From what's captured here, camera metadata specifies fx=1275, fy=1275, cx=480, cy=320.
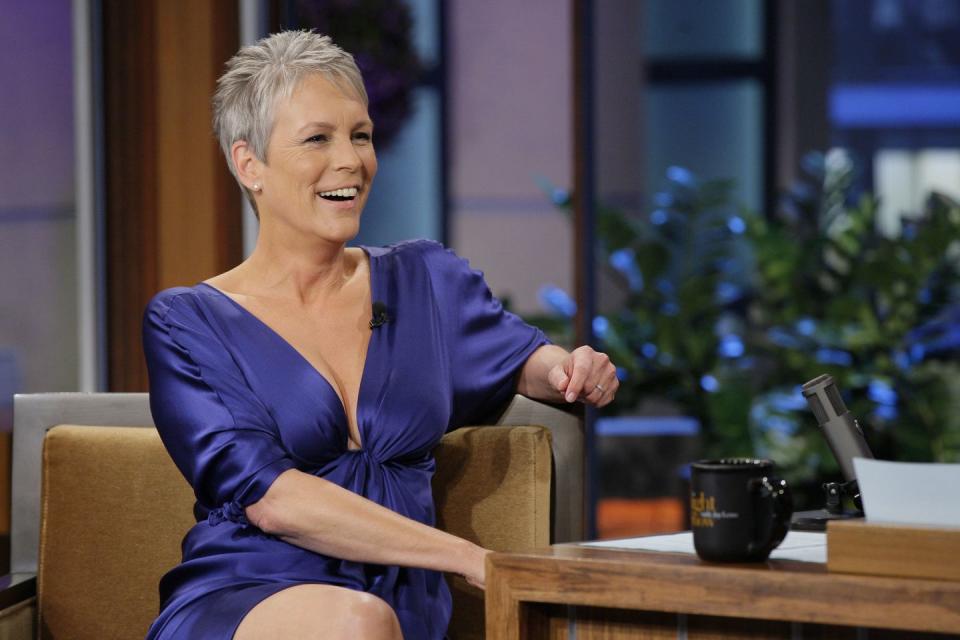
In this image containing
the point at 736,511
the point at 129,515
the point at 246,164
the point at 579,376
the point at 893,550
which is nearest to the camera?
the point at 893,550

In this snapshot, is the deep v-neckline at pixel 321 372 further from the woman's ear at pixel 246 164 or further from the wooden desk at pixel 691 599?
the wooden desk at pixel 691 599

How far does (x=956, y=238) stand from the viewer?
4461 millimetres

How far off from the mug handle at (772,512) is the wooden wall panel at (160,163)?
8.02 ft

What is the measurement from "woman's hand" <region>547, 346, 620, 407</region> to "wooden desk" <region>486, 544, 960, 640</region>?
1.74ft

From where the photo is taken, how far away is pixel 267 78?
1876 mm

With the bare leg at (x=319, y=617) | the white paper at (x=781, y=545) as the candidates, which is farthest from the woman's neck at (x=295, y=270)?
the white paper at (x=781, y=545)

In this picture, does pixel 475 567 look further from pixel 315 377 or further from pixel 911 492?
pixel 911 492

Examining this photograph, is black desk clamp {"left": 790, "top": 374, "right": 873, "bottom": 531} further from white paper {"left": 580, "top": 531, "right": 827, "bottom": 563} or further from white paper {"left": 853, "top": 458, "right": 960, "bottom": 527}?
white paper {"left": 853, "top": 458, "right": 960, "bottom": 527}

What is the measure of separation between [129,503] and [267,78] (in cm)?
72

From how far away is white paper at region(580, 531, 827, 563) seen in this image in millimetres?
1212

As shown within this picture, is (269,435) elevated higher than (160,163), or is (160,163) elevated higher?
(160,163)

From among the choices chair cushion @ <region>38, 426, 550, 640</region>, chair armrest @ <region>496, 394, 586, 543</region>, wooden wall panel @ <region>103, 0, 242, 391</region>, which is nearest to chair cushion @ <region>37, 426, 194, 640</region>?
chair cushion @ <region>38, 426, 550, 640</region>

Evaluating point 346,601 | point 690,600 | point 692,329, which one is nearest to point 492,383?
point 346,601

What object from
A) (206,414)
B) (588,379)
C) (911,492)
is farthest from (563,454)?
(911,492)
